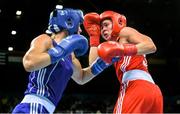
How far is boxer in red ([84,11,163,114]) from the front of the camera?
2607 millimetres

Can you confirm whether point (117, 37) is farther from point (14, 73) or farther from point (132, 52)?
point (14, 73)

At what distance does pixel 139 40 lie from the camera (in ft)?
8.85

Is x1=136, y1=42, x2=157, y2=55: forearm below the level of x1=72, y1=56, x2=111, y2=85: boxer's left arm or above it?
above

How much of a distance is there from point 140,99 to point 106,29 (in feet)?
2.24

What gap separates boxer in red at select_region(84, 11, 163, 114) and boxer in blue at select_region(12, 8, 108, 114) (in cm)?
24

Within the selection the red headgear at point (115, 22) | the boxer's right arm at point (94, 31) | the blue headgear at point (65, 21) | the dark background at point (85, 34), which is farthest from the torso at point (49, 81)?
the dark background at point (85, 34)

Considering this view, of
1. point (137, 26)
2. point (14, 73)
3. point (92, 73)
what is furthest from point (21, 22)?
point (92, 73)

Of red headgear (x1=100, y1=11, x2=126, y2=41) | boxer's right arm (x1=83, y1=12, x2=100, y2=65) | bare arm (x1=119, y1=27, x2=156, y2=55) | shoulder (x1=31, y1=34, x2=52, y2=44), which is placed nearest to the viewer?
shoulder (x1=31, y1=34, x2=52, y2=44)

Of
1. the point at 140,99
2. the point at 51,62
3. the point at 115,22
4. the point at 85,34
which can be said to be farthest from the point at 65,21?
the point at 85,34

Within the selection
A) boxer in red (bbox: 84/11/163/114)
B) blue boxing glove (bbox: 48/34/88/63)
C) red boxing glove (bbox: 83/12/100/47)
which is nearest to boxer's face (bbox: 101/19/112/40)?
boxer in red (bbox: 84/11/163/114)

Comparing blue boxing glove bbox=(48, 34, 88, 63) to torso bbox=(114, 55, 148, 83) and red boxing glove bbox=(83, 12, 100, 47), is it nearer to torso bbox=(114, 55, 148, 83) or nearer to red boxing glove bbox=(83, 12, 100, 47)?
torso bbox=(114, 55, 148, 83)

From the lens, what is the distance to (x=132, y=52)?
8.57 feet

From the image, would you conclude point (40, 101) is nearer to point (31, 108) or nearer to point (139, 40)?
point (31, 108)

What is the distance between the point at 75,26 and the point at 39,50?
17.0 inches
